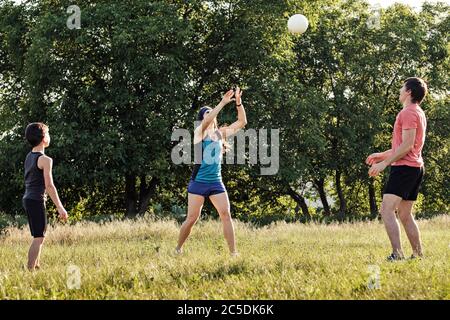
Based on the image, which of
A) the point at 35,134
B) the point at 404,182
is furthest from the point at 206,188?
the point at 404,182

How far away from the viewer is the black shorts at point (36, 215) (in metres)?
6.28

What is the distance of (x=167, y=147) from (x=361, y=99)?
11325mm

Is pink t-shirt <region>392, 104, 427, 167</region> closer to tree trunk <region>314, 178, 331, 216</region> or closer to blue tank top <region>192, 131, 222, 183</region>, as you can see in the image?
blue tank top <region>192, 131, 222, 183</region>

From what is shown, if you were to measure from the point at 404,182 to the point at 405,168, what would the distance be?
16 centimetres

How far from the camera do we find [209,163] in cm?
714

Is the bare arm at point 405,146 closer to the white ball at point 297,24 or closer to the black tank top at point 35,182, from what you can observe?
the black tank top at point 35,182

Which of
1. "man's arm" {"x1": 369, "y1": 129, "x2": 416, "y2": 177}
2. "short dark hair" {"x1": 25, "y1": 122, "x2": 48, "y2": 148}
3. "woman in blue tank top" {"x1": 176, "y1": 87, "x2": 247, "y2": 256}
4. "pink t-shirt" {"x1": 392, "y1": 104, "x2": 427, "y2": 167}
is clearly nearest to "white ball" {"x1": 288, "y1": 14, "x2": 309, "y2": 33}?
"woman in blue tank top" {"x1": 176, "y1": 87, "x2": 247, "y2": 256}

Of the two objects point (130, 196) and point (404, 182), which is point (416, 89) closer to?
point (404, 182)

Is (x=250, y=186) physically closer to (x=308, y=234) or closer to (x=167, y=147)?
(x=167, y=147)

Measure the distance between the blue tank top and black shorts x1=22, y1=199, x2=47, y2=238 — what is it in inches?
75.3

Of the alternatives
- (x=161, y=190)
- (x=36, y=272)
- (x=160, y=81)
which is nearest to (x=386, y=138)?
(x=161, y=190)

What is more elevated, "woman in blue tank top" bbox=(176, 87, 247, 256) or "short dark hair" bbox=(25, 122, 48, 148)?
"short dark hair" bbox=(25, 122, 48, 148)

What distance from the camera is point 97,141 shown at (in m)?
19.5

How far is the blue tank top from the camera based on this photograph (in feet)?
23.4
